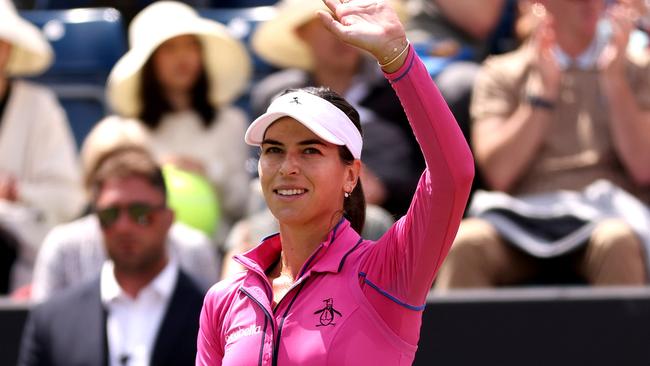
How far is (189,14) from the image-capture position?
5855 mm

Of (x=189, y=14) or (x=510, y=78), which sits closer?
(x=510, y=78)

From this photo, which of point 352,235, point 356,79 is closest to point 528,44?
point 356,79

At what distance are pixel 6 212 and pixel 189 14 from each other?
4.13 feet

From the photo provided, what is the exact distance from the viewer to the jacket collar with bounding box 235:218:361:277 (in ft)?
8.21

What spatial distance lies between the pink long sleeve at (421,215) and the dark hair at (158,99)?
333 cm

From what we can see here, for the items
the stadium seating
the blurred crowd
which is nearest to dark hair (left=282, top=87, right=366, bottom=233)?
the blurred crowd

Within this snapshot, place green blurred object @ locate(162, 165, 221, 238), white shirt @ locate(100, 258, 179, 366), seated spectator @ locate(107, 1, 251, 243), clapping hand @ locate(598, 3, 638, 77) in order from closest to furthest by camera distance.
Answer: white shirt @ locate(100, 258, 179, 366) < clapping hand @ locate(598, 3, 638, 77) < green blurred object @ locate(162, 165, 221, 238) < seated spectator @ locate(107, 1, 251, 243)

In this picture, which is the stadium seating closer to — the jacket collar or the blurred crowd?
the blurred crowd

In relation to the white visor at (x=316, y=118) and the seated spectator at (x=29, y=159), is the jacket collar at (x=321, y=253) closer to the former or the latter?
the white visor at (x=316, y=118)

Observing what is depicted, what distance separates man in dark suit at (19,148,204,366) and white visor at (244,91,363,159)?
2.00 m

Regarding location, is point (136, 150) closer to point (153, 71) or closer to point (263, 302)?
point (153, 71)

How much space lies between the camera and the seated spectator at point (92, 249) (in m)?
4.89

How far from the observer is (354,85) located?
17.6ft

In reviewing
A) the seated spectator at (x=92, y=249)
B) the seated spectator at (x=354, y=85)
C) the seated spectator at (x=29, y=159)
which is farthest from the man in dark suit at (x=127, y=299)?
the seated spectator at (x=354, y=85)
